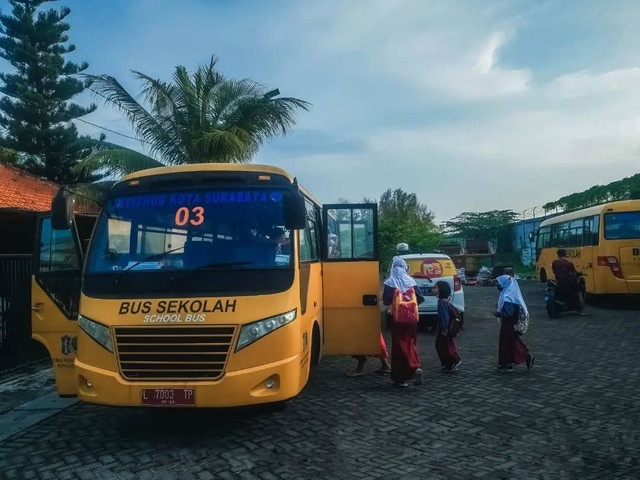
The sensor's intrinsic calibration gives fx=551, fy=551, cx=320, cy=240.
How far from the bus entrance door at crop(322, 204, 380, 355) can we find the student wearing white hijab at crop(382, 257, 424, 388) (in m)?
0.22

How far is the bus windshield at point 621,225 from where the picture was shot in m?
14.6

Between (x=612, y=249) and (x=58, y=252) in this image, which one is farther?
(x=612, y=249)

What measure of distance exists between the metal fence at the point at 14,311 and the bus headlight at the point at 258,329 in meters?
5.36

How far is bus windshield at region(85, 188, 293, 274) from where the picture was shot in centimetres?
530

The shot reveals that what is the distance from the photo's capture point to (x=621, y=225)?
14750mm

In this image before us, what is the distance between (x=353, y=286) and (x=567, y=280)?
8667mm

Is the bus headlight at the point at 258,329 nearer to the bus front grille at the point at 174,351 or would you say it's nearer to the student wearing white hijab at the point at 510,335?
the bus front grille at the point at 174,351

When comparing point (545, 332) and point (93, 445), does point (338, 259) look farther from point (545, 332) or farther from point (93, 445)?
point (545, 332)

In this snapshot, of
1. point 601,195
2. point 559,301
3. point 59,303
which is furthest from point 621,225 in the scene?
point 601,195

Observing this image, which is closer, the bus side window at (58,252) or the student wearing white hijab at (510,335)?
the bus side window at (58,252)

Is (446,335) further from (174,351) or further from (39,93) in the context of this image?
(39,93)

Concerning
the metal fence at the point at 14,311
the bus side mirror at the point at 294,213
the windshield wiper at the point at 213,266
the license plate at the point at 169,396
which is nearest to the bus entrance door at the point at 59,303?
the license plate at the point at 169,396

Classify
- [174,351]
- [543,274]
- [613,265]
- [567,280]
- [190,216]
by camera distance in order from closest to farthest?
[174,351] → [190,216] → [567,280] → [613,265] → [543,274]

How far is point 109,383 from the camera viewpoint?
16.1 feet
